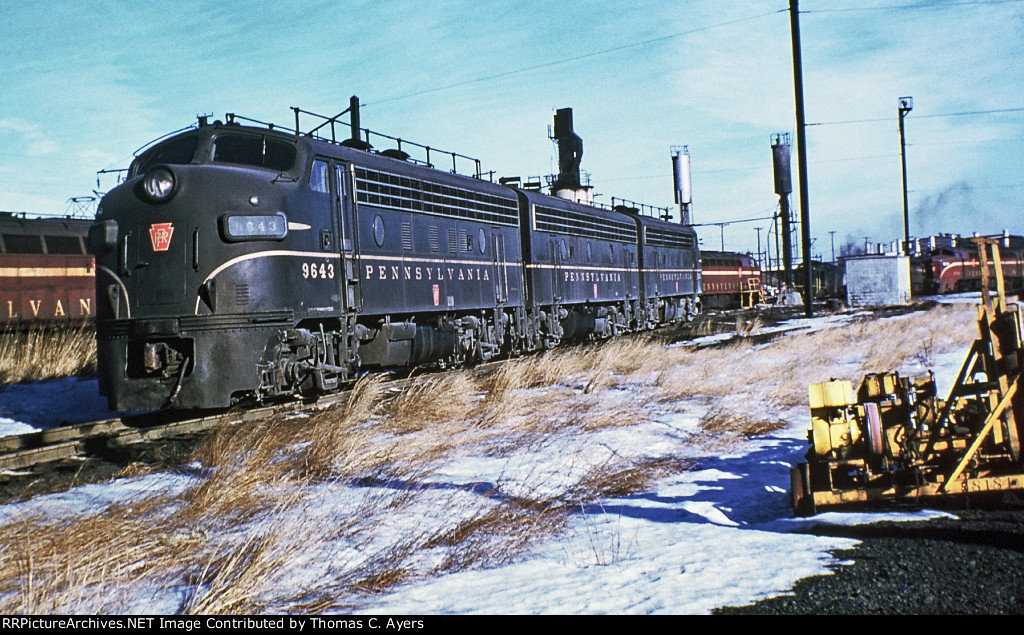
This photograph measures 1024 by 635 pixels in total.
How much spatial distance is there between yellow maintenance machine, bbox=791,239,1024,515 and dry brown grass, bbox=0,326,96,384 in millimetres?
13271

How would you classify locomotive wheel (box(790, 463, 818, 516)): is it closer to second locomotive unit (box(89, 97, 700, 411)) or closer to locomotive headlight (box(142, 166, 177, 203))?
second locomotive unit (box(89, 97, 700, 411))

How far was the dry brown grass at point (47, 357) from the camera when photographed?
13.7 metres

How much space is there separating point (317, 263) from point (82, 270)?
11.7m

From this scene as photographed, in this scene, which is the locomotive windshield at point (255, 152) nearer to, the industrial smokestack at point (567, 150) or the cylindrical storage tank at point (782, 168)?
the industrial smokestack at point (567, 150)

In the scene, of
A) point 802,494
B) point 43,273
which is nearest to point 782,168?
point 43,273

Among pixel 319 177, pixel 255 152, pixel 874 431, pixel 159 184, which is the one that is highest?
pixel 255 152

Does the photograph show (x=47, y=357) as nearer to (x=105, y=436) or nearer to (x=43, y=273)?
(x=43, y=273)

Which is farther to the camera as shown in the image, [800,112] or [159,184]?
[800,112]

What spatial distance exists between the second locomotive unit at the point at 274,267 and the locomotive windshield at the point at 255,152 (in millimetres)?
16

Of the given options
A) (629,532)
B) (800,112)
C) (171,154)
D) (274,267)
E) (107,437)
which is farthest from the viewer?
(800,112)

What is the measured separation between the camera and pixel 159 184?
8.91 m

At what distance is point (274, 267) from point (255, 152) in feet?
5.45

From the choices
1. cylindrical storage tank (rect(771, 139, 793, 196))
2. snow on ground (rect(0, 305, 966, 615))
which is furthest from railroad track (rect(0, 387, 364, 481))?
cylindrical storage tank (rect(771, 139, 793, 196))
